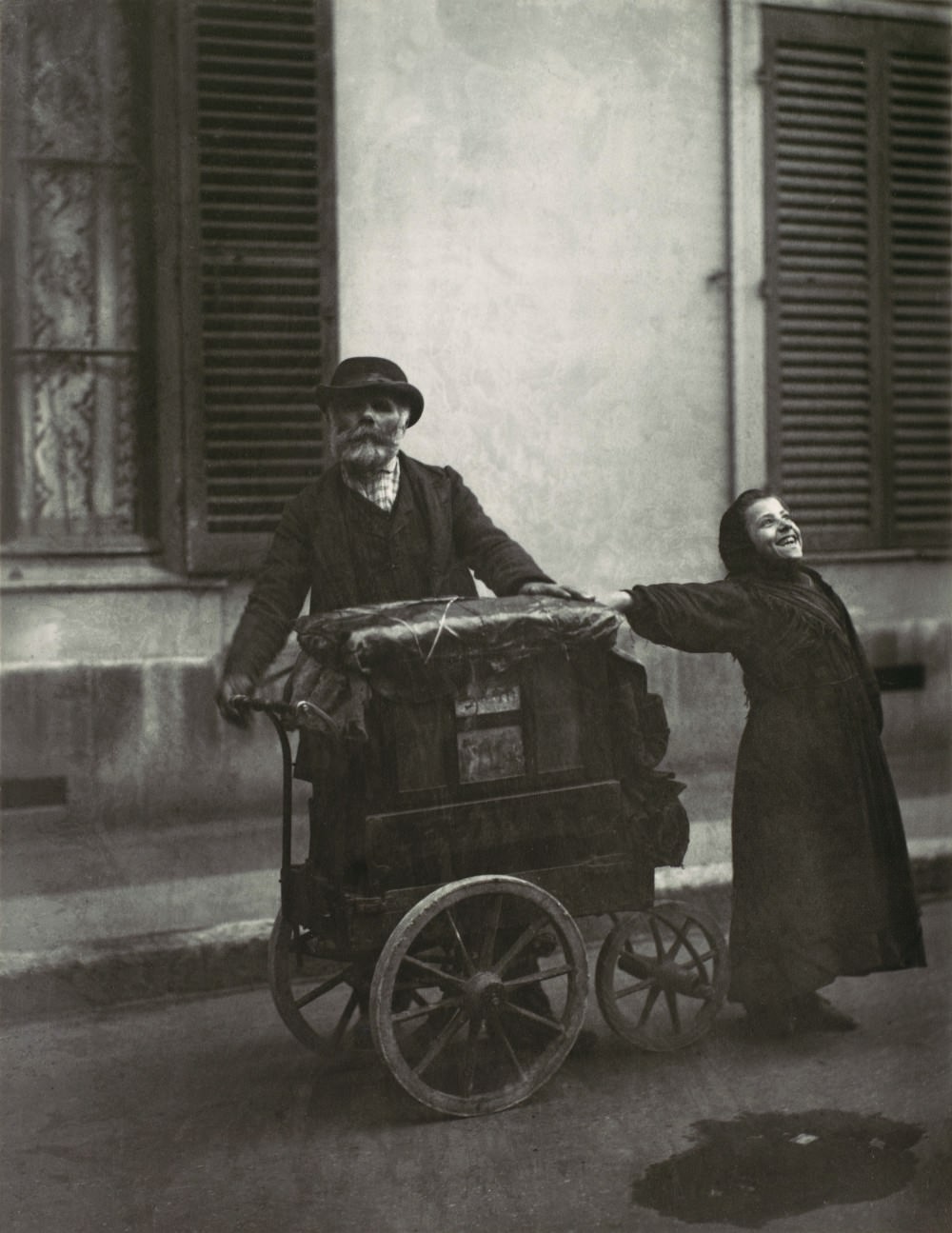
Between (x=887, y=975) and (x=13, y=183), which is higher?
(x=13, y=183)

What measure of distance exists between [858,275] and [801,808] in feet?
5.55

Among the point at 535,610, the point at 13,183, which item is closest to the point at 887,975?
the point at 535,610

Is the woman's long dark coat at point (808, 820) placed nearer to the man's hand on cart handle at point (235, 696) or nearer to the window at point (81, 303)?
the man's hand on cart handle at point (235, 696)

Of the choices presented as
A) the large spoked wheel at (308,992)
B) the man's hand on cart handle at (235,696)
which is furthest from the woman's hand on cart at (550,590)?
the large spoked wheel at (308,992)

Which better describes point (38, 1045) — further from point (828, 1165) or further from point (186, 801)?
point (828, 1165)

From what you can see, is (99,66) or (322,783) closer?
(322,783)

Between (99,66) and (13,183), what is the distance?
457 mm

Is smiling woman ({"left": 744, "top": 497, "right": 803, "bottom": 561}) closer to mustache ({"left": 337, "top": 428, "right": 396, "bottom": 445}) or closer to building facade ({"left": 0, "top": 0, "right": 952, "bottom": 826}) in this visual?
building facade ({"left": 0, "top": 0, "right": 952, "bottom": 826})

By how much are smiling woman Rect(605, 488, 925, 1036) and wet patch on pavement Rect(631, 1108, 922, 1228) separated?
Answer: 20.9 inches

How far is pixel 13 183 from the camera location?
3814mm

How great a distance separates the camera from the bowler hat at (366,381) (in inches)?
147

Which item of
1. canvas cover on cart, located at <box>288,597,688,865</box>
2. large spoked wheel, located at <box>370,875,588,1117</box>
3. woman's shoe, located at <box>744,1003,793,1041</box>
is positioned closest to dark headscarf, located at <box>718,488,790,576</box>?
canvas cover on cart, located at <box>288,597,688,865</box>

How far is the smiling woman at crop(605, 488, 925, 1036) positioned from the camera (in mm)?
3990

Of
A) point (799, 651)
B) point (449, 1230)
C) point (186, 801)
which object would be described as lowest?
point (449, 1230)
